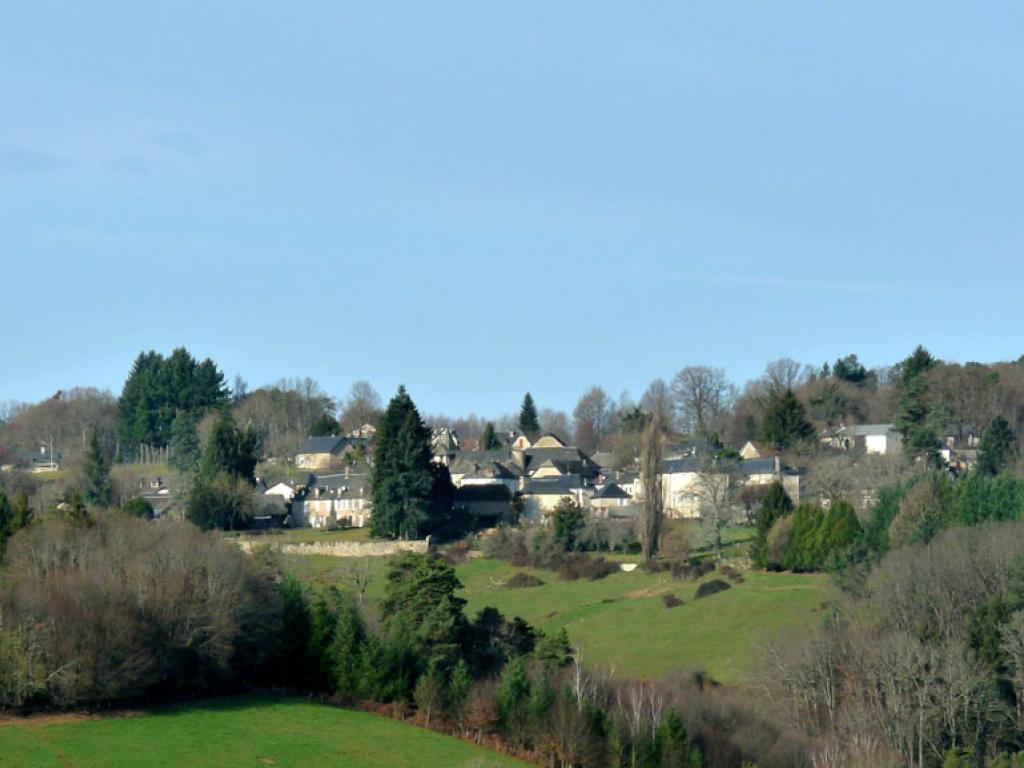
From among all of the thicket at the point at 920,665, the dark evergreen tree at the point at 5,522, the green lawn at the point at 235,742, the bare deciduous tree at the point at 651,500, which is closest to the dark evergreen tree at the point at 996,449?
the bare deciduous tree at the point at 651,500

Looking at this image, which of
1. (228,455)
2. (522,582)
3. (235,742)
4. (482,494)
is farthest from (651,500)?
(235,742)

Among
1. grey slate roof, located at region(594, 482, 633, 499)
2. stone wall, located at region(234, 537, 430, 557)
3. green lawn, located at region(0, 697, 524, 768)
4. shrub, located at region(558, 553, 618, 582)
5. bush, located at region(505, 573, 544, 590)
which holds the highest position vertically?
grey slate roof, located at region(594, 482, 633, 499)

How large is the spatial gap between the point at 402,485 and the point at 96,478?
20.9 meters

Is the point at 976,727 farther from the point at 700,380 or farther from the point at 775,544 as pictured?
the point at 700,380

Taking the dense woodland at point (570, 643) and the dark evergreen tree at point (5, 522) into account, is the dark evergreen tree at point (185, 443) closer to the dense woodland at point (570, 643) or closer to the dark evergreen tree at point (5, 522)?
the dense woodland at point (570, 643)

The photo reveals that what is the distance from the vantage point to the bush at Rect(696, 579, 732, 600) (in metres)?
56.7

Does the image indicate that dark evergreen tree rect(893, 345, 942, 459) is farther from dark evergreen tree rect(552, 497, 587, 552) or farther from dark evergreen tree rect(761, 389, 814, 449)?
dark evergreen tree rect(552, 497, 587, 552)

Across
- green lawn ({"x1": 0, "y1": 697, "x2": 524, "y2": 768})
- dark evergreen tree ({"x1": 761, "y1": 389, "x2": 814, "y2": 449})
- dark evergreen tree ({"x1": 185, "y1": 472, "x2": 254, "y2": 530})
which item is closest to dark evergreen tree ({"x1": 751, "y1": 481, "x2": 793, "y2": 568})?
dark evergreen tree ({"x1": 761, "y1": 389, "x2": 814, "y2": 449})

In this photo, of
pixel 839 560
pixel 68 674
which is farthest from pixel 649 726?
pixel 839 560

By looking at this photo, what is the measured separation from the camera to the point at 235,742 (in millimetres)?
34812

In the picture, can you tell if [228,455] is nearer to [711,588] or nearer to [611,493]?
[611,493]

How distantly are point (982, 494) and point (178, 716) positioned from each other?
32336 millimetres

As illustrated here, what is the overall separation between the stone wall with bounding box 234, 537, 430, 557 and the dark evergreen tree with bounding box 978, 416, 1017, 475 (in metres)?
27.7

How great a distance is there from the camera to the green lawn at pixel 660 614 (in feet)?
161
